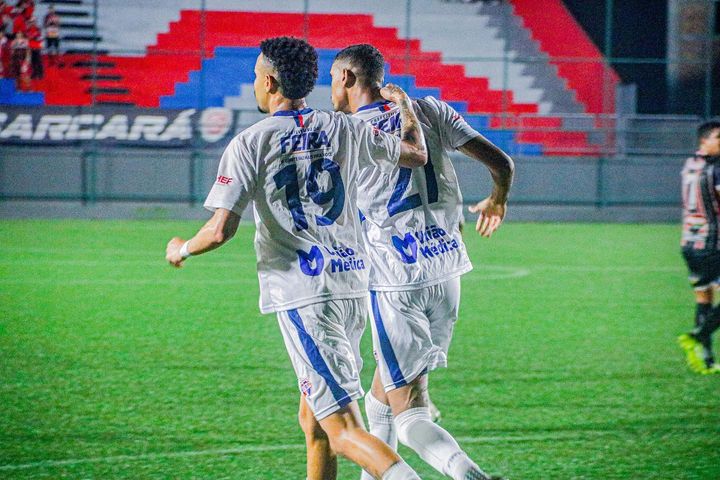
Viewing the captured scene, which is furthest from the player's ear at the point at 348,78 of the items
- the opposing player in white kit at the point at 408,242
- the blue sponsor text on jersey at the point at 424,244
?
the blue sponsor text on jersey at the point at 424,244

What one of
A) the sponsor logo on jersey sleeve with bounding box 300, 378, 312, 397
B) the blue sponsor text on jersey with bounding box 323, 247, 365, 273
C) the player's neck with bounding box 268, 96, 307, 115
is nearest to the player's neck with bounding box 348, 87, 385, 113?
the player's neck with bounding box 268, 96, 307, 115

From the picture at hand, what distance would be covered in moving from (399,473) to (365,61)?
1698 millimetres

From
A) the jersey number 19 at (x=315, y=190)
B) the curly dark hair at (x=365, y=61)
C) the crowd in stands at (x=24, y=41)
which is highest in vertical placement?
the crowd in stands at (x=24, y=41)

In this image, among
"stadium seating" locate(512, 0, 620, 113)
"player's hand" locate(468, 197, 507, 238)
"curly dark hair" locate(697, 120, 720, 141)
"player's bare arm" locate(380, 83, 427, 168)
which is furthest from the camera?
"stadium seating" locate(512, 0, 620, 113)

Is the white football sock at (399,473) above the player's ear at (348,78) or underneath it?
underneath

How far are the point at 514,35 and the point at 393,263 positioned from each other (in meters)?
24.9

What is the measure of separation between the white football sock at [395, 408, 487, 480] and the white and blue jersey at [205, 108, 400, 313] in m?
0.60

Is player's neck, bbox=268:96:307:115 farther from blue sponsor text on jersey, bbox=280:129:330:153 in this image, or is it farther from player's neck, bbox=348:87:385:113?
player's neck, bbox=348:87:385:113

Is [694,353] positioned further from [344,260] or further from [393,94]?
[344,260]

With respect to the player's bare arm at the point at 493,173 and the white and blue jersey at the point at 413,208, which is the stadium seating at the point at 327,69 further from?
the white and blue jersey at the point at 413,208

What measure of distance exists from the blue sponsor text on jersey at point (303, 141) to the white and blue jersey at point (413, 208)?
452 millimetres

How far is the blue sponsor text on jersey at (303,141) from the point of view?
12.1ft

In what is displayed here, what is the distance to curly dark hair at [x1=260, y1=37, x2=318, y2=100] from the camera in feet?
12.1

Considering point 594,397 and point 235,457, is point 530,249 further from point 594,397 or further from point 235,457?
point 235,457
